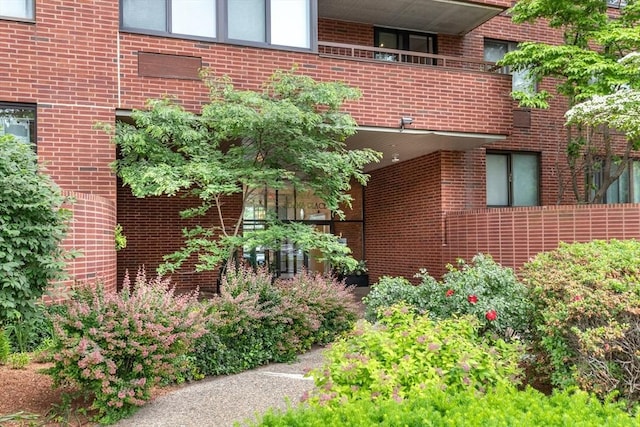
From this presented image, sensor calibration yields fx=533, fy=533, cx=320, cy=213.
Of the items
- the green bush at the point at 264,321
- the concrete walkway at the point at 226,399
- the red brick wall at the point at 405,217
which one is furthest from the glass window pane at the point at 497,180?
the concrete walkway at the point at 226,399

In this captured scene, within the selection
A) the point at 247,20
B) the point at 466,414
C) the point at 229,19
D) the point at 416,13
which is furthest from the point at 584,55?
the point at 466,414

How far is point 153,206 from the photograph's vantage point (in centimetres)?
1283

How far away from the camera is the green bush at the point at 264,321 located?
644cm

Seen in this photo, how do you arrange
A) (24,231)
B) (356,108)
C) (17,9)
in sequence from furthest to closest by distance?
(356,108) < (17,9) < (24,231)

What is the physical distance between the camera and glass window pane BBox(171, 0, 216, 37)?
9617mm

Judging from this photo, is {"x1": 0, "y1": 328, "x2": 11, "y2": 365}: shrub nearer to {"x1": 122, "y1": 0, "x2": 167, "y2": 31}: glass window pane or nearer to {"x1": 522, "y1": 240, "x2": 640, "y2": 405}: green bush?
{"x1": 122, "y1": 0, "x2": 167, "y2": 31}: glass window pane

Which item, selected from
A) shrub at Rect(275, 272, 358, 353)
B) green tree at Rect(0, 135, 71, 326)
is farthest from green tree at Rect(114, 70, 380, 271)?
green tree at Rect(0, 135, 71, 326)

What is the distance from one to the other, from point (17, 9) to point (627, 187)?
15.8 metres

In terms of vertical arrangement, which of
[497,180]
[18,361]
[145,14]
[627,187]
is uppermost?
[145,14]

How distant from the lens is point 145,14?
375 inches

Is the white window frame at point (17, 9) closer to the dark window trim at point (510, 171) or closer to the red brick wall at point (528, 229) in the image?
the red brick wall at point (528, 229)

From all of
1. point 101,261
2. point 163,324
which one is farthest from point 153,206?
point 163,324

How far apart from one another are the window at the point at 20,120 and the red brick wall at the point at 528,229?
8.98 m

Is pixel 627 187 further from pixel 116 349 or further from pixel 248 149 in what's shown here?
pixel 116 349
